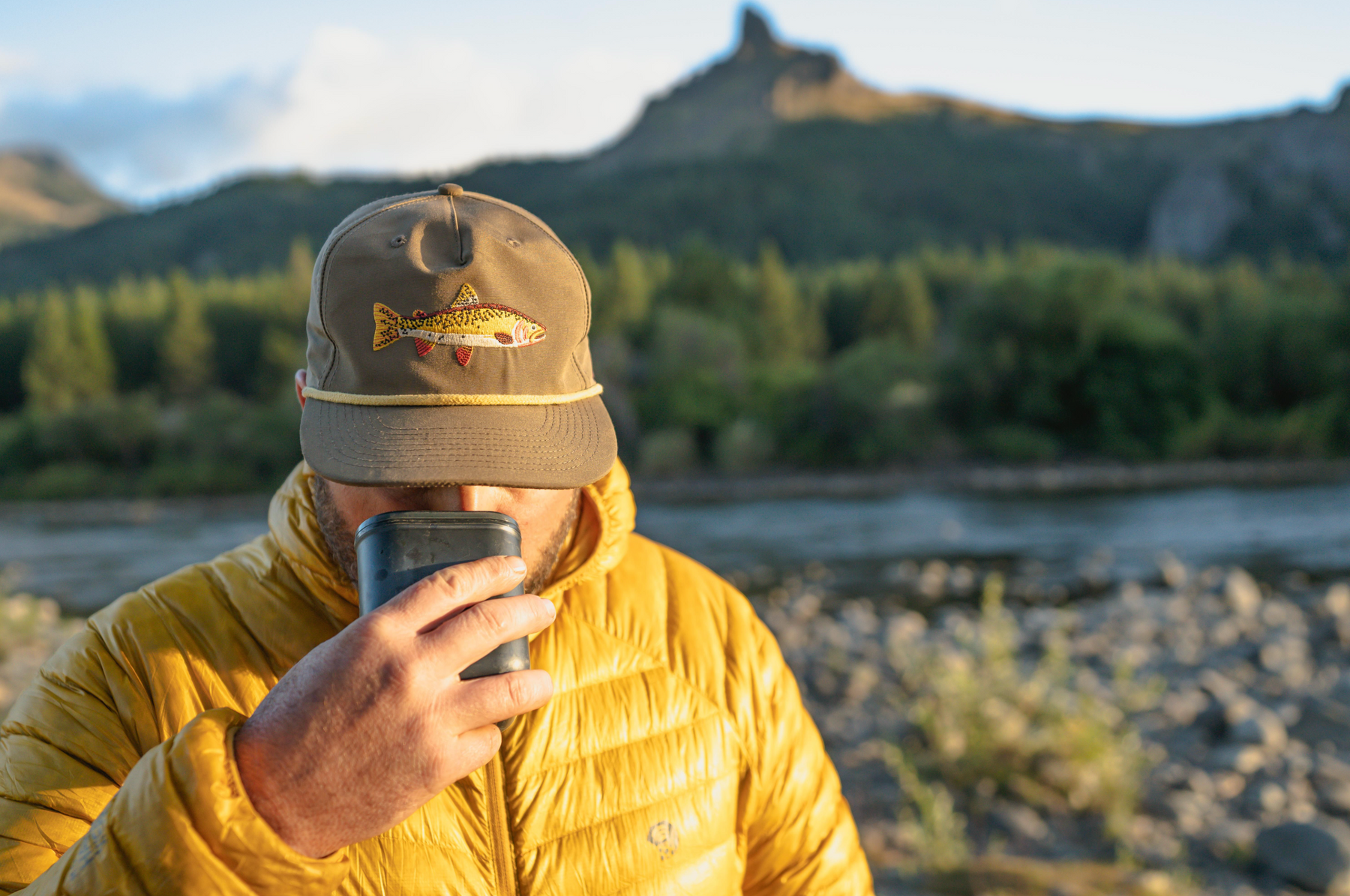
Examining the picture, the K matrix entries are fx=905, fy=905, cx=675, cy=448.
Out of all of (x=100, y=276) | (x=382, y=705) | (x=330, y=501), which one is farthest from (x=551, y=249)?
(x=100, y=276)

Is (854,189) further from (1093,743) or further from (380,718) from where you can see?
(380,718)

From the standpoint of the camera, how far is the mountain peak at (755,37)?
134375 millimetres

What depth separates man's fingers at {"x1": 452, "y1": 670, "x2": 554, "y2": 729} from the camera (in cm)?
73

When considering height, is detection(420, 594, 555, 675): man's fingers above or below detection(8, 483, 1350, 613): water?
above

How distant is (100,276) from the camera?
213 ft

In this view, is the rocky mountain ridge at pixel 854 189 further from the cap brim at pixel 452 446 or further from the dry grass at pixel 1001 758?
the cap brim at pixel 452 446

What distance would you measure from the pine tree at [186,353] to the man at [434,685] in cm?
4216

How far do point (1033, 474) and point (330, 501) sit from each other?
22.9m

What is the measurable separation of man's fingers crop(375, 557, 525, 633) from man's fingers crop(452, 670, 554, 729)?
0.20ft

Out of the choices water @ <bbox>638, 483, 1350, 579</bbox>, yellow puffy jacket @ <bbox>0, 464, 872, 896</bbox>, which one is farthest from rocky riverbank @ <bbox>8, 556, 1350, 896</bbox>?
water @ <bbox>638, 483, 1350, 579</bbox>

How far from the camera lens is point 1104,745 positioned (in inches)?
151

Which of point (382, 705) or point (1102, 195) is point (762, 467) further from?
point (1102, 195)

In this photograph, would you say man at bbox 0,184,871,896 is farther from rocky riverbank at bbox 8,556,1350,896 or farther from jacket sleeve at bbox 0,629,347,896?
rocky riverbank at bbox 8,556,1350,896

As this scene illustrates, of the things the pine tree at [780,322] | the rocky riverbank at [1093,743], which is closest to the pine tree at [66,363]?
the pine tree at [780,322]
